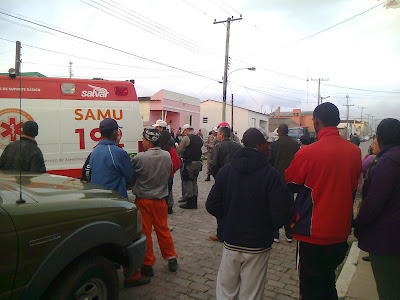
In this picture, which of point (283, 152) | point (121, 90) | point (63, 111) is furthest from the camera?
point (121, 90)

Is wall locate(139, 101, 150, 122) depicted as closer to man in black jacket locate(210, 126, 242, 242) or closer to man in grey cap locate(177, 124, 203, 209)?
man in grey cap locate(177, 124, 203, 209)

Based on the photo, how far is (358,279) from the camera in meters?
4.02

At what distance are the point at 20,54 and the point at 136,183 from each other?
6.60ft

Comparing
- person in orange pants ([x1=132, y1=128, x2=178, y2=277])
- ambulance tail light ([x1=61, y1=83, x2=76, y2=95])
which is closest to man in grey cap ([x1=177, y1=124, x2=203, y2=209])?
ambulance tail light ([x1=61, y1=83, x2=76, y2=95])

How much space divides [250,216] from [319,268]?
0.68 meters

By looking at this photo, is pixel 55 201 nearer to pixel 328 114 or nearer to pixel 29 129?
pixel 29 129

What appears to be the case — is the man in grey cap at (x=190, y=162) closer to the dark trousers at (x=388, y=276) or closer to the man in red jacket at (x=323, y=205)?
the man in red jacket at (x=323, y=205)

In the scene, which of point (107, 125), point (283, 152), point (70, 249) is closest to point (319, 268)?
point (70, 249)

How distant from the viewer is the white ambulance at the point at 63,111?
552 cm

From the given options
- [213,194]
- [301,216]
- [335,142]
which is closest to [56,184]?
[213,194]

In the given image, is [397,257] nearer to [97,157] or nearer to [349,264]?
[349,264]

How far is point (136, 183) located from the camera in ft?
12.9

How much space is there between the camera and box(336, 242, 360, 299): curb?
12.3 ft

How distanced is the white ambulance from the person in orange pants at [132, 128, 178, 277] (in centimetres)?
262
